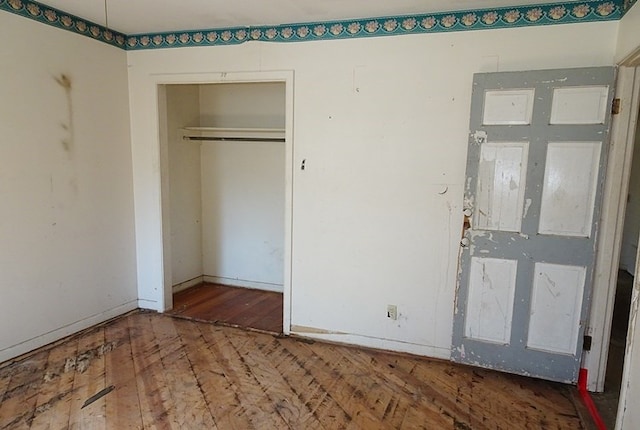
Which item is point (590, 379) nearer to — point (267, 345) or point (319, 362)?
point (319, 362)

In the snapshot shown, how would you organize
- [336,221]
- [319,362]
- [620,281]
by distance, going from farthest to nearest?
[620,281], [336,221], [319,362]

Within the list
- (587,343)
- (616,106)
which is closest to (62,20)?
(616,106)

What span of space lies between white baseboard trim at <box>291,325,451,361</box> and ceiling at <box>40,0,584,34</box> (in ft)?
7.92

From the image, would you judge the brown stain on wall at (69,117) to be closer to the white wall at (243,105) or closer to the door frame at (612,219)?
the white wall at (243,105)

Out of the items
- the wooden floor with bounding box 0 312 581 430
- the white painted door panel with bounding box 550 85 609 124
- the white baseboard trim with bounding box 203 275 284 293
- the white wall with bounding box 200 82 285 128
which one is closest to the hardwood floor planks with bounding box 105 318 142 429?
the wooden floor with bounding box 0 312 581 430

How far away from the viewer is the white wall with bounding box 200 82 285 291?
435 cm

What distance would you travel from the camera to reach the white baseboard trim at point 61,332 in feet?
9.24

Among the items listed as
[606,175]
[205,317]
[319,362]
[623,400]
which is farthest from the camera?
[205,317]

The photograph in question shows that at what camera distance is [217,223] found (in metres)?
4.67

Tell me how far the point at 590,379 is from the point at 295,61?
10.1ft

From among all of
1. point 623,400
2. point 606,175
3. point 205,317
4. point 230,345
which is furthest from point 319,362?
point 606,175

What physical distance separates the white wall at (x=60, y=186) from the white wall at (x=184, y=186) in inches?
22.9

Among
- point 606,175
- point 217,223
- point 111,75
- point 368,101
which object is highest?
point 111,75

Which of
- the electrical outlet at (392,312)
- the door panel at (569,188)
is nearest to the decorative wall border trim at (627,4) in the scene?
the door panel at (569,188)
